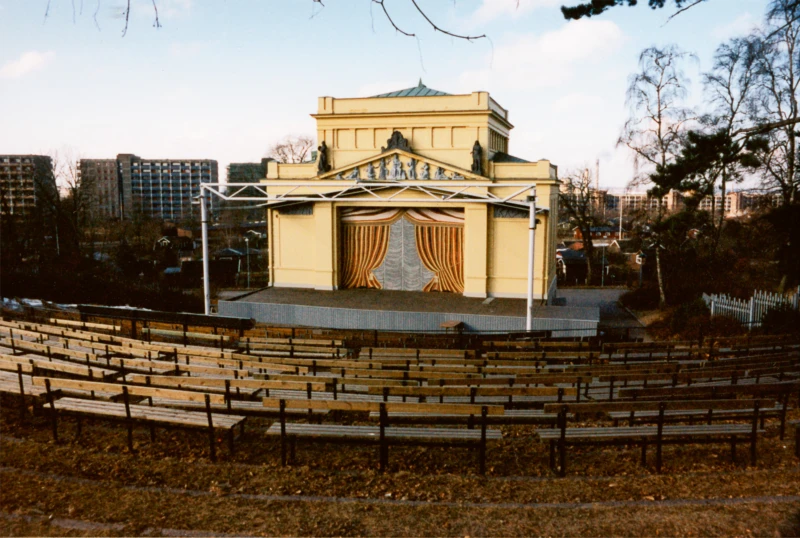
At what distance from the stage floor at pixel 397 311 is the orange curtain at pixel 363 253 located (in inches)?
46.0

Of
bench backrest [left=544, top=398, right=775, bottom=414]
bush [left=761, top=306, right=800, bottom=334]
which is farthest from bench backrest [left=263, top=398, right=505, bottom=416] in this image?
bush [left=761, top=306, right=800, bottom=334]

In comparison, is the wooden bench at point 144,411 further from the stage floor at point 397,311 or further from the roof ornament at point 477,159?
the roof ornament at point 477,159

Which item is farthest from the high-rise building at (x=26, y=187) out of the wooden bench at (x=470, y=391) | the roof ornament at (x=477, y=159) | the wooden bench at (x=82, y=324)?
the wooden bench at (x=470, y=391)

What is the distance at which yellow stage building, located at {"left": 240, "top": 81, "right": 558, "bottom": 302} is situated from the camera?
23078 millimetres

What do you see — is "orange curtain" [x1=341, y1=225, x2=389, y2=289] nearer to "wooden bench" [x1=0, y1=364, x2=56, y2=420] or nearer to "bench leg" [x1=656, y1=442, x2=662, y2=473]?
"wooden bench" [x1=0, y1=364, x2=56, y2=420]

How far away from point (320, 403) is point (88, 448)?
2917 millimetres

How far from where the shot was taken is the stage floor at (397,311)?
19172mm

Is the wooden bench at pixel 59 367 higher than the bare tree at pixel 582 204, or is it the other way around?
the bare tree at pixel 582 204

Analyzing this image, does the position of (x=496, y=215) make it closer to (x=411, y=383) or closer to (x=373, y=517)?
(x=411, y=383)

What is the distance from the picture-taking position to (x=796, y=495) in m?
5.68

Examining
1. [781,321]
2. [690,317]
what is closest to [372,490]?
[781,321]

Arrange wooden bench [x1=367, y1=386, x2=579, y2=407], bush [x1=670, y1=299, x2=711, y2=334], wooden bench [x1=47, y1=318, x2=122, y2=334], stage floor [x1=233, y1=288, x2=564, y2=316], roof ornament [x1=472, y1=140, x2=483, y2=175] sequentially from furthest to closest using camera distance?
roof ornament [x1=472, y1=140, x2=483, y2=175] → stage floor [x1=233, y1=288, x2=564, y2=316] → bush [x1=670, y1=299, x2=711, y2=334] → wooden bench [x1=47, y1=318, x2=122, y2=334] → wooden bench [x1=367, y1=386, x2=579, y2=407]

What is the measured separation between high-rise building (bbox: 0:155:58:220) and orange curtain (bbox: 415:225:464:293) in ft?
89.7

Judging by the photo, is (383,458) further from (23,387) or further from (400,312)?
(400,312)
